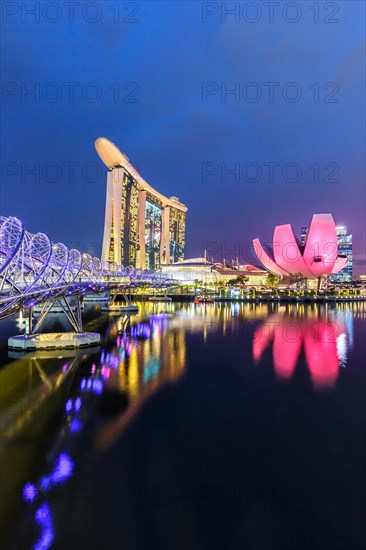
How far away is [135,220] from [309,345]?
65591mm

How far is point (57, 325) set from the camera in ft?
73.5

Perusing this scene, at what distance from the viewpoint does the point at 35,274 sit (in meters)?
10.2

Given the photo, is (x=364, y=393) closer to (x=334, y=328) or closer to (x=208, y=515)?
(x=208, y=515)

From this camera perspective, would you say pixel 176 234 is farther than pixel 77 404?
Yes

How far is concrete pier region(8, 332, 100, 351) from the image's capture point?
44.7ft

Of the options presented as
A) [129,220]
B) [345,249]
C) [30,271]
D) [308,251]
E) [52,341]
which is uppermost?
[345,249]

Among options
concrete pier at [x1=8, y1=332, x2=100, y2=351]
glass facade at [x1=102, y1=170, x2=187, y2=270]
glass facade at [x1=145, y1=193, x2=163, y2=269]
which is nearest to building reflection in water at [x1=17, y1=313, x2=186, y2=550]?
concrete pier at [x1=8, y1=332, x2=100, y2=351]

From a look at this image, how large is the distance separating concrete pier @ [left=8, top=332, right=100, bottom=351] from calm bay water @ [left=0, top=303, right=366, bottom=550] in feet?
3.63

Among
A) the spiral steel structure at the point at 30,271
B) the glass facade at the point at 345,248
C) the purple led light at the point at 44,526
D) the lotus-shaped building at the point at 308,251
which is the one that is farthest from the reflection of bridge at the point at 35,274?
the glass facade at the point at 345,248

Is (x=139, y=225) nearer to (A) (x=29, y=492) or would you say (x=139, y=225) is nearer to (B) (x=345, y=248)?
(B) (x=345, y=248)

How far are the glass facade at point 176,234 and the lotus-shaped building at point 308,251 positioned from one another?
4274 cm

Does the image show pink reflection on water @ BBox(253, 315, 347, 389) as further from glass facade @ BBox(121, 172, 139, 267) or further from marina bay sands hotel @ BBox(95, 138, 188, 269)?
glass facade @ BBox(121, 172, 139, 267)

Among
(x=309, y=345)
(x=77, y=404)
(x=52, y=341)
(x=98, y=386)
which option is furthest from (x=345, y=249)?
(x=77, y=404)

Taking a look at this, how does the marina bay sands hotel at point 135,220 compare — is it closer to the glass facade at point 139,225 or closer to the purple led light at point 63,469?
the glass facade at point 139,225
